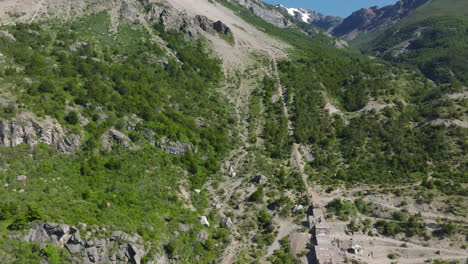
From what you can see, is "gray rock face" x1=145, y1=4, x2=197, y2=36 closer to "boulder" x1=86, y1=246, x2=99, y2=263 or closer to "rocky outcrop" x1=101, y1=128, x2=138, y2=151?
"rocky outcrop" x1=101, y1=128, x2=138, y2=151

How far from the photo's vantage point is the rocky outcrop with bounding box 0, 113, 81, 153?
3847cm

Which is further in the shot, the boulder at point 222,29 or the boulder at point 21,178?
the boulder at point 222,29

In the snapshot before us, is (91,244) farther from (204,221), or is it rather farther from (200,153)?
(200,153)

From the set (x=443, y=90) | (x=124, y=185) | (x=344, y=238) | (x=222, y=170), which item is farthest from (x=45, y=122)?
(x=443, y=90)

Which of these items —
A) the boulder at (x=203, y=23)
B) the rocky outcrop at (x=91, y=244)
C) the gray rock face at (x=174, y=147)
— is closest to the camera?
the rocky outcrop at (x=91, y=244)

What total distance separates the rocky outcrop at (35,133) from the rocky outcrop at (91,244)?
1478cm

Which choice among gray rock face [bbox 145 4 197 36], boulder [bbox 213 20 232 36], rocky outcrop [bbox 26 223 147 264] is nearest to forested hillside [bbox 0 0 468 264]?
rocky outcrop [bbox 26 223 147 264]

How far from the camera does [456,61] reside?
138375 mm

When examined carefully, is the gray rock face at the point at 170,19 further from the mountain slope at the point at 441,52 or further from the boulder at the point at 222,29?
the mountain slope at the point at 441,52

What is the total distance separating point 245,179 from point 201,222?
14.0 metres

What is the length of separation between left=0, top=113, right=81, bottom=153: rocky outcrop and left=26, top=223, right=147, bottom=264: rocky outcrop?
1478cm

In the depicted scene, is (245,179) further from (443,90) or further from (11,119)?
(443,90)

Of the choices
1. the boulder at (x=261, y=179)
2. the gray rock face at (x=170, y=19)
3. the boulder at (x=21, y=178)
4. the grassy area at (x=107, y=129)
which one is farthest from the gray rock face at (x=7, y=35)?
the boulder at (x=261, y=179)

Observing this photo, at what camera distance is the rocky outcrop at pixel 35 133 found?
1515 inches
